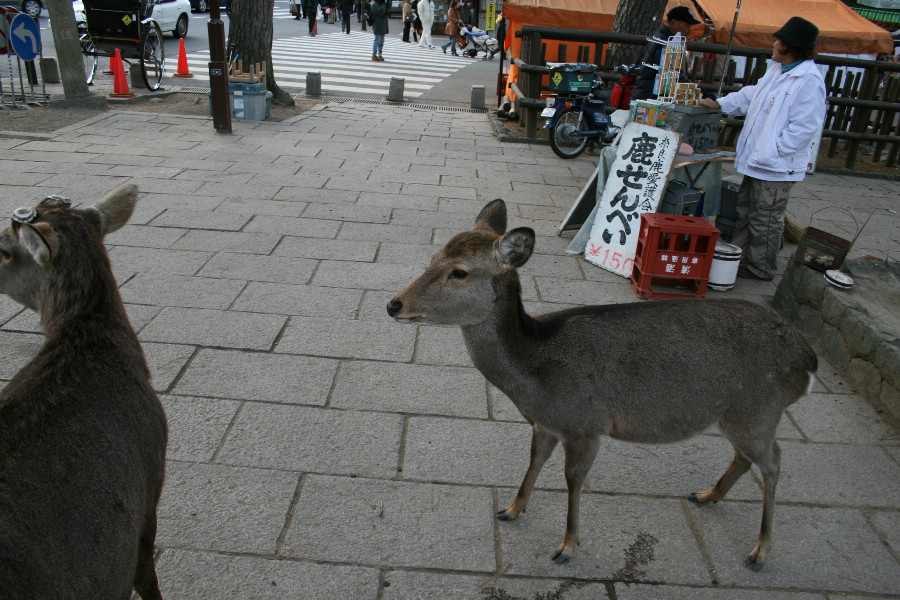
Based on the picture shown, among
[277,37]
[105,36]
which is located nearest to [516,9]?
[105,36]

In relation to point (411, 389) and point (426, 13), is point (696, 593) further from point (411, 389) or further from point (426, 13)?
point (426, 13)

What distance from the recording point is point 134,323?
14.9 feet

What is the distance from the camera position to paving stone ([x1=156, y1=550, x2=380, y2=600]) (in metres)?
2.59

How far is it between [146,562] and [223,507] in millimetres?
630

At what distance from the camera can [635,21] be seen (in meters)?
11.0

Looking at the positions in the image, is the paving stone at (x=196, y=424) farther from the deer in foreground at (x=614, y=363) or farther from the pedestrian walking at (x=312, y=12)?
the pedestrian walking at (x=312, y=12)

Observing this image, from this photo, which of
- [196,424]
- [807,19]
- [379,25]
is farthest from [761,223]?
[379,25]

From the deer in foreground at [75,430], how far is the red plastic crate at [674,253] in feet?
13.7

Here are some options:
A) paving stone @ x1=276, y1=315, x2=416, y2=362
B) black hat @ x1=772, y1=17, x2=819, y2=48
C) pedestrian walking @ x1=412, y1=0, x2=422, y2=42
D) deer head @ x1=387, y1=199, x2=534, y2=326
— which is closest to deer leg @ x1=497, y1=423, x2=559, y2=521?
deer head @ x1=387, y1=199, x2=534, y2=326

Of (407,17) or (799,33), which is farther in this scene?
(407,17)

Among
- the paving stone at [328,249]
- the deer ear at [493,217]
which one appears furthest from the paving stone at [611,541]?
the paving stone at [328,249]

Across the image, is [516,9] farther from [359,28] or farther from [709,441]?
[359,28]

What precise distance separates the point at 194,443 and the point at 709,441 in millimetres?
2980

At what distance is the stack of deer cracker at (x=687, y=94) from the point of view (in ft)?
21.7
